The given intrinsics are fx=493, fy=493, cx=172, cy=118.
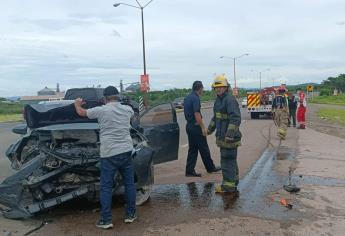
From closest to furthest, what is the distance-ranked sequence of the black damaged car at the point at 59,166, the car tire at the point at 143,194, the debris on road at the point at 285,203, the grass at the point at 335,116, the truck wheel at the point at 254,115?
1. the black damaged car at the point at 59,166
2. the debris on road at the point at 285,203
3. the car tire at the point at 143,194
4. the grass at the point at 335,116
5. the truck wheel at the point at 254,115

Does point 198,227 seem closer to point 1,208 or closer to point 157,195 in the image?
point 157,195

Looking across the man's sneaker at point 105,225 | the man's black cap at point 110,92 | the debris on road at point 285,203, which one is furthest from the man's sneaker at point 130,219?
the debris on road at point 285,203

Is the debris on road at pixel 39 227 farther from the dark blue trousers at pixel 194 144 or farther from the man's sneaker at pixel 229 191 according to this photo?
the dark blue trousers at pixel 194 144

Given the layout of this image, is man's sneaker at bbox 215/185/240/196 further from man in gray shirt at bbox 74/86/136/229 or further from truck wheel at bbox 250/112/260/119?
truck wheel at bbox 250/112/260/119

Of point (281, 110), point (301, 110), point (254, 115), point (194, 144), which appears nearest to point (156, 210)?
point (194, 144)

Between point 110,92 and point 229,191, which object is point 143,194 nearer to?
point 229,191

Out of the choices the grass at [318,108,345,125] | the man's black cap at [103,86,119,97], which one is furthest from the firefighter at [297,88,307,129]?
the man's black cap at [103,86,119,97]

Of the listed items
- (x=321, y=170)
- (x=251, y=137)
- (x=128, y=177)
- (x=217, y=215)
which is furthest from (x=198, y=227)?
(x=251, y=137)

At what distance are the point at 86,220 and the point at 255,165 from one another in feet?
17.5

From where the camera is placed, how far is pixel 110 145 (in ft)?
20.0

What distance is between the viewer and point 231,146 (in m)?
7.69

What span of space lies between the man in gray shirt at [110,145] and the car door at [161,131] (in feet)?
8.36

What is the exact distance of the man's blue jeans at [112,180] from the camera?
6.07 m

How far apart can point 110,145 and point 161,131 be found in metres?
2.99
